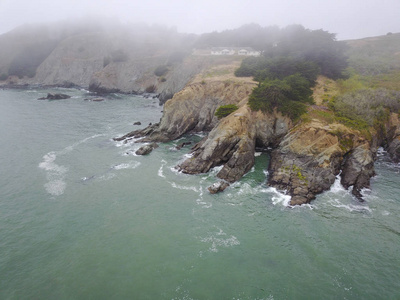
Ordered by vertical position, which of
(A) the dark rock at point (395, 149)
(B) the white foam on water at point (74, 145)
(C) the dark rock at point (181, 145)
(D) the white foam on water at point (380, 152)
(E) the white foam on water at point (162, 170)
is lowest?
(B) the white foam on water at point (74, 145)

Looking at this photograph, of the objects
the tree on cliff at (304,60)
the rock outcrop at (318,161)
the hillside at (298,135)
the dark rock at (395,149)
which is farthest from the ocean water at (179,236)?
the tree on cliff at (304,60)

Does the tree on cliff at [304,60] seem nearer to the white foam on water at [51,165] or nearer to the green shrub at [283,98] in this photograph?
the green shrub at [283,98]

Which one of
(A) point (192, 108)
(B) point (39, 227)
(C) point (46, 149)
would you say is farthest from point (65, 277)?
(A) point (192, 108)

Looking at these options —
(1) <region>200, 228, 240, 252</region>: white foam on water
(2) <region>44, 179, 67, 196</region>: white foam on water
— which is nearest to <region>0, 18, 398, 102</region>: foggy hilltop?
(2) <region>44, 179, 67, 196</region>: white foam on water

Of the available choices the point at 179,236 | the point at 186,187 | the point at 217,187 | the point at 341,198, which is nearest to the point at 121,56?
the point at 186,187

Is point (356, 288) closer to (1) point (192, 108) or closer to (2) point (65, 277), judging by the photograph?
(2) point (65, 277)

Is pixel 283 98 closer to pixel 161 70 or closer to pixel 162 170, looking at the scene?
pixel 162 170
